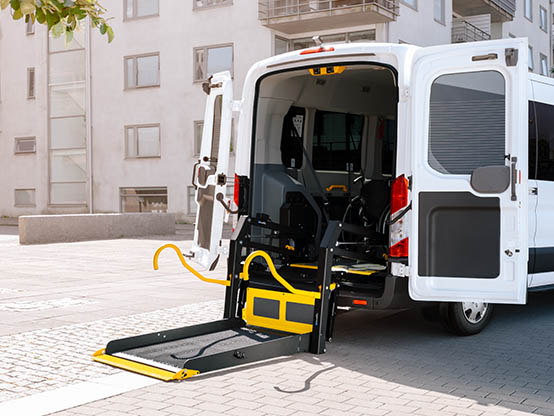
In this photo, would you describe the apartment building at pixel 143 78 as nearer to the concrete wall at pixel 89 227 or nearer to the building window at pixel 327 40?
the building window at pixel 327 40

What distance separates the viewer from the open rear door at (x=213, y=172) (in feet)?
22.5

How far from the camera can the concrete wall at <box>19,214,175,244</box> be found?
18.6m

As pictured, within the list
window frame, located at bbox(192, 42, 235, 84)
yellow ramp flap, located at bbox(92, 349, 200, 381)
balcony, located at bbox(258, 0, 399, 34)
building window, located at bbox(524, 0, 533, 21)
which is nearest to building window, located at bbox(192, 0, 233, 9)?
window frame, located at bbox(192, 42, 235, 84)

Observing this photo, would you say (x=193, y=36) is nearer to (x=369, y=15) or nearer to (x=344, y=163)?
(x=369, y=15)

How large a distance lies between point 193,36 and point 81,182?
826cm

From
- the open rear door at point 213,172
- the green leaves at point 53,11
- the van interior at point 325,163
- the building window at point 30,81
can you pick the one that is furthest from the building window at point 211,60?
the green leaves at point 53,11

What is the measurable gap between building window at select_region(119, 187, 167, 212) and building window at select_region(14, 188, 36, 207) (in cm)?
543

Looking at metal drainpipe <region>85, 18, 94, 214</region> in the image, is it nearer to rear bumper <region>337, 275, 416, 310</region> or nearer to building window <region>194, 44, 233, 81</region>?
building window <region>194, 44, 233, 81</region>

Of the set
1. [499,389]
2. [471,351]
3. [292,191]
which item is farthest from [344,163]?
[499,389]

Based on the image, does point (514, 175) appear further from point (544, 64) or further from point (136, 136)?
point (544, 64)

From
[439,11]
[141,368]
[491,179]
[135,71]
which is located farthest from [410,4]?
[141,368]

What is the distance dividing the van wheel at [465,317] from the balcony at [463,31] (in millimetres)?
24760

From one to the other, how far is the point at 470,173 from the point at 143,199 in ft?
82.6

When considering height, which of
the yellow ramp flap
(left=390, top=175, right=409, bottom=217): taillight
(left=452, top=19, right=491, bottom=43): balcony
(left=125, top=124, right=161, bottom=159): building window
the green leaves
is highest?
(left=452, top=19, right=491, bottom=43): balcony
